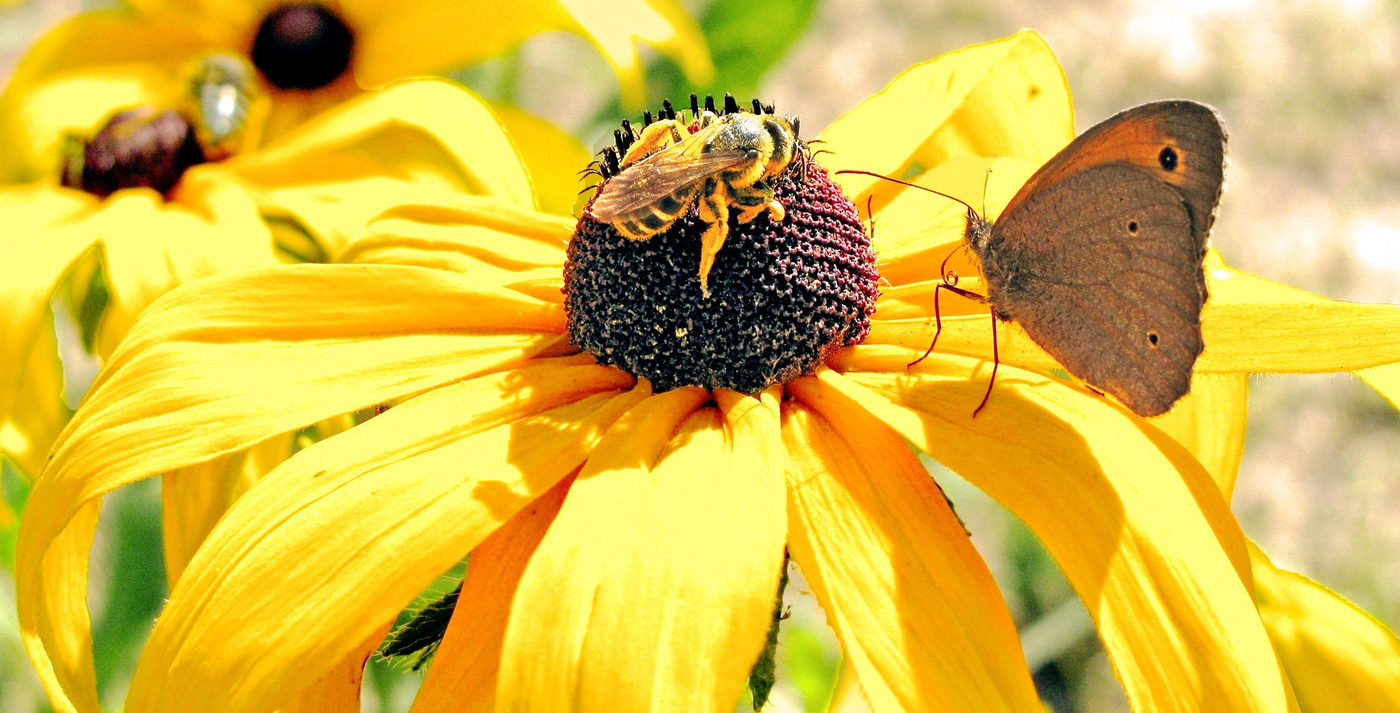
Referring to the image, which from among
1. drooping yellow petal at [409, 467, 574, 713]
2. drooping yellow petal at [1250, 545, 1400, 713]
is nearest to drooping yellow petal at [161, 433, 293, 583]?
drooping yellow petal at [409, 467, 574, 713]

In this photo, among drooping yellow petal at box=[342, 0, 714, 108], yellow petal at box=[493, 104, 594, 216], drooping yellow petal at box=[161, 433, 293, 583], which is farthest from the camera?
yellow petal at box=[493, 104, 594, 216]

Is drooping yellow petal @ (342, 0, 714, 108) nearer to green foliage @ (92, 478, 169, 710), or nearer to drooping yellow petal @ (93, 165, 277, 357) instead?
drooping yellow petal @ (93, 165, 277, 357)

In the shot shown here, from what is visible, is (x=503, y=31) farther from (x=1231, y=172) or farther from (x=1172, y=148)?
(x=1231, y=172)

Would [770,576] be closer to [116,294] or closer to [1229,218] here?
[116,294]

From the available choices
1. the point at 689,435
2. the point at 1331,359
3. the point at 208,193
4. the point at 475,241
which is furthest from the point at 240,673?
the point at 1331,359

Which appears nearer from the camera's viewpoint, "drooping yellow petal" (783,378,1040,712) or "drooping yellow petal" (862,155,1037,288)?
"drooping yellow petal" (783,378,1040,712)

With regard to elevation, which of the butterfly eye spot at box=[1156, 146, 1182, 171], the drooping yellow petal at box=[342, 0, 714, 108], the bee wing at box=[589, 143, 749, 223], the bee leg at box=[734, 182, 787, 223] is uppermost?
the drooping yellow petal at box=[342, 0, 714, 108]

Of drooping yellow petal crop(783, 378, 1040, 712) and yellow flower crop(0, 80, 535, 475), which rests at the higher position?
yellow flower crop(0, 80, 535, 475)
